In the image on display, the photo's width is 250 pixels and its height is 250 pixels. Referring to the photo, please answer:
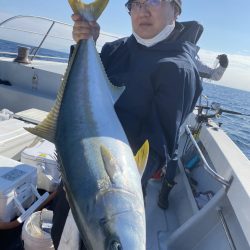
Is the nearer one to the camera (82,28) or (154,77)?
(154,77)

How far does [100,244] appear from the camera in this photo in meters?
0.97

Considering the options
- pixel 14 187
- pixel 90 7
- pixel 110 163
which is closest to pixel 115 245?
pixel 110 163

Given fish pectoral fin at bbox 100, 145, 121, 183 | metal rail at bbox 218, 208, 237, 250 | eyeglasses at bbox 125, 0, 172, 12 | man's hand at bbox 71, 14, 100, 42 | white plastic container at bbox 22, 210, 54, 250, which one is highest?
eyeglasses at bbox 125, 0, 172, 12

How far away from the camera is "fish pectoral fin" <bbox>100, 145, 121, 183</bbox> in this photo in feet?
3.60

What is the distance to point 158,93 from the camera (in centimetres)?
155

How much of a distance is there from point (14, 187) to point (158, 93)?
1545 millimetres

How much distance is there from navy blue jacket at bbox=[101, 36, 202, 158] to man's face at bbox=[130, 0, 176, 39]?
9 centimetres

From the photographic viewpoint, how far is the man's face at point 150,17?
175 centimetres

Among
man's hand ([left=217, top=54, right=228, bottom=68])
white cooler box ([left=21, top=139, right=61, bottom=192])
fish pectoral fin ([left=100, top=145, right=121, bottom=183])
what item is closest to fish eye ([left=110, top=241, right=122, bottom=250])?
fish pectoral fin ([left=100, top=145, right=121, bottom=183])

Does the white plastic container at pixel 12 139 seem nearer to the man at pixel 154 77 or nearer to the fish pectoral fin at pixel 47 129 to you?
the man at pixel 154 77

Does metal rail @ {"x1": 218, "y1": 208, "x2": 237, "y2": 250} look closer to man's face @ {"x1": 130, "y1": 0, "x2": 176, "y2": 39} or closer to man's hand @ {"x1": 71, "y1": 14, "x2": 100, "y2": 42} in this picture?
man's face @ {"x1": 130, "y1": 0, "x2": 176, "y2": 39}

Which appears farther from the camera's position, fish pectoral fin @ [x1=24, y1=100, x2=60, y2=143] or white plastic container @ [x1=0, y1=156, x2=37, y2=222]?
white plastic container @ [x1=0, y1=156, x2=37, y2=222]

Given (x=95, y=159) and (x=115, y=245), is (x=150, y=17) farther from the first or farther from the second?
(x=115, y=245)

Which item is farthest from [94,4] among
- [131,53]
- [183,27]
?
[183,27]
